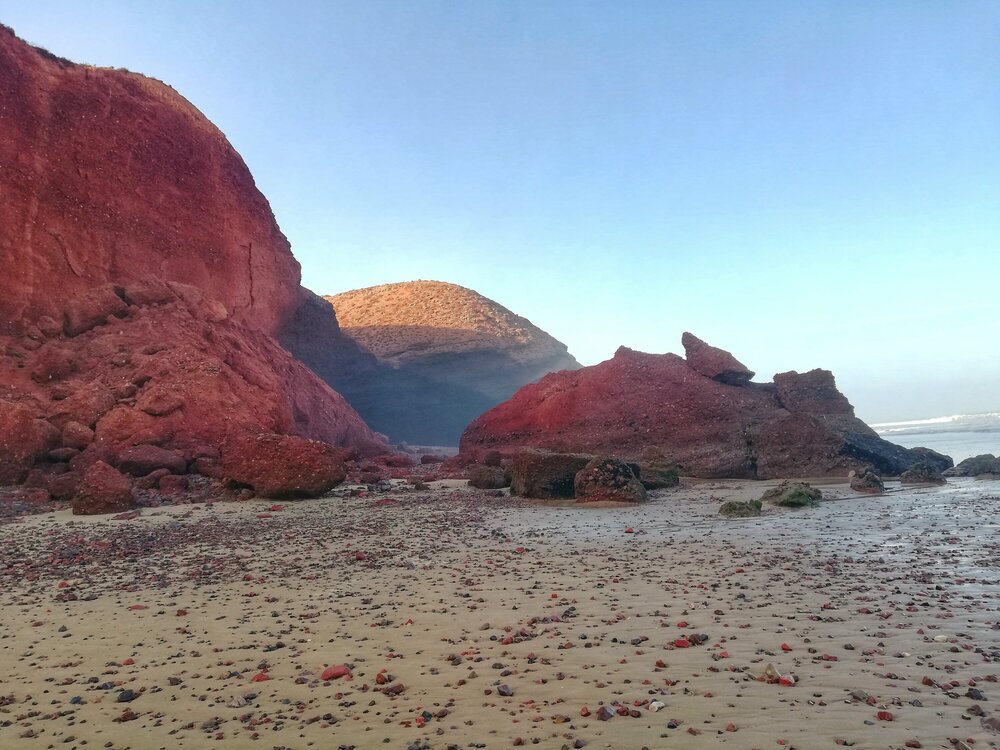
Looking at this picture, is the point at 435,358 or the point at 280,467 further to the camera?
the point at 435,358

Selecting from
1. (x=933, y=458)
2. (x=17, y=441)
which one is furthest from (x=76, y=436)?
(x=933, y=458)

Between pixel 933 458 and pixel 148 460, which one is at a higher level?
pixel 148 460

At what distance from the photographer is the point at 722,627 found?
4.06 m

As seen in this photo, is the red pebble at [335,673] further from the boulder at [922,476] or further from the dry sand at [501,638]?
the boulder at [922,476]

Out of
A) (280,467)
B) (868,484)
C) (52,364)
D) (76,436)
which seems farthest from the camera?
(52,364)

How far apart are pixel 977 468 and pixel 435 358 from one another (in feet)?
102

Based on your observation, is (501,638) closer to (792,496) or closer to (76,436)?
(792,496)

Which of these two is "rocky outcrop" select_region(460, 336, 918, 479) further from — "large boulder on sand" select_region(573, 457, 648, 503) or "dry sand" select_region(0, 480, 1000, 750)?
"dry sand" select_region(0, 480, 1000, 750)

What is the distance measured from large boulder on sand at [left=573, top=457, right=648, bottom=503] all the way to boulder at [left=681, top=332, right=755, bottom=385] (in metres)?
8.89

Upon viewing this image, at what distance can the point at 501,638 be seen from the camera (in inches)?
157

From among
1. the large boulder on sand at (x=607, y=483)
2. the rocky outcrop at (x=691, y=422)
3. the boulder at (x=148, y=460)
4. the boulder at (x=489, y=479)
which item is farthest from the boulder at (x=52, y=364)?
the large boulder on sand at (x=607, y=483)

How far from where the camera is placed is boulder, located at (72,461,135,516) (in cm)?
957

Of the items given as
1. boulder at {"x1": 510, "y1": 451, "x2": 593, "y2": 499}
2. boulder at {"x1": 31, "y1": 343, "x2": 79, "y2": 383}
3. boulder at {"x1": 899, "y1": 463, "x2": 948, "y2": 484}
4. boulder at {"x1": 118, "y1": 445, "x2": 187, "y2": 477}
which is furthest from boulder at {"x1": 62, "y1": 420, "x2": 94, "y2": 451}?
boulder at {"x1": 899, "y1": 463, "x2": 948, "y2": 484}

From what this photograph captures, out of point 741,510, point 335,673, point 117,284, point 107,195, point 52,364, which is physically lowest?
point 335,673
